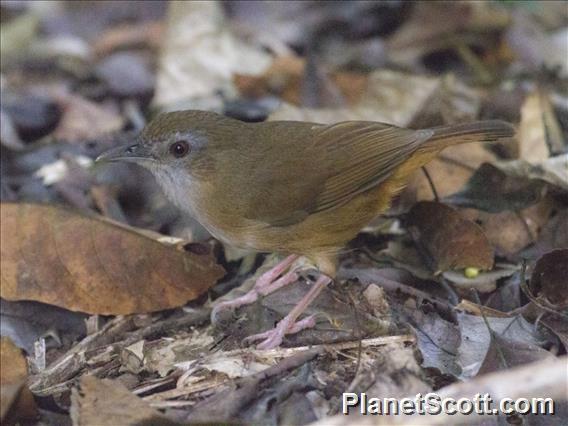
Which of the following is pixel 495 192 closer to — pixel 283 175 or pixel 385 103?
pixel 283 175

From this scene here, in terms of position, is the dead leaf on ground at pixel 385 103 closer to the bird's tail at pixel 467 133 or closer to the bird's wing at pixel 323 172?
the bird's wing at pixel 323 172

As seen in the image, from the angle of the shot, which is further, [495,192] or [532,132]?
[532,132]

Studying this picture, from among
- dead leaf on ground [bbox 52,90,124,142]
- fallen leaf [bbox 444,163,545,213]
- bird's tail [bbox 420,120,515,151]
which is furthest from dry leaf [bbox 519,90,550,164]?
dead leaf on ground [bbox 52,90,124,142]

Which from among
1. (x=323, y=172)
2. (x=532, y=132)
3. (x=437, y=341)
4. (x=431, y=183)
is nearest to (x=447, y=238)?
(x=431, y=183)

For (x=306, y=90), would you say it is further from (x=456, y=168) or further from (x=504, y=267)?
(x=504, y=267)

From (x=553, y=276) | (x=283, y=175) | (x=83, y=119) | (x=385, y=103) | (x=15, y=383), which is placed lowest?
(x=83, y=119)

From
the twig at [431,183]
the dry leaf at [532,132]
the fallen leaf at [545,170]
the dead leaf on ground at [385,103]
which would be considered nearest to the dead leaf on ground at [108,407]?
the twig at [431,183]

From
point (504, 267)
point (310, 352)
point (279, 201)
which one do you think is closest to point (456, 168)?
point (504, 267)
